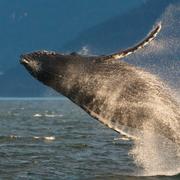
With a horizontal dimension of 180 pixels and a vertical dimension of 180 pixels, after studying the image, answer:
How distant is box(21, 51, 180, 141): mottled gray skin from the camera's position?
52.4 feet

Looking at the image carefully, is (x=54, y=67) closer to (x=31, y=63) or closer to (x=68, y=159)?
(x=31, y=63)

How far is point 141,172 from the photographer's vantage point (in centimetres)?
2002

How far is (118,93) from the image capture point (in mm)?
16125

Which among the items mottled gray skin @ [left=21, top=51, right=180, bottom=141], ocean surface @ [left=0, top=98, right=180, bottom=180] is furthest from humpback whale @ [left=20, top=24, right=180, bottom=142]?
ocean surface @ [left=0, top=98, right=180, bottom=180]

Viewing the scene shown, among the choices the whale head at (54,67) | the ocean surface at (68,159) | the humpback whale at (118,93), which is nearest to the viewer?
the humpback whale at (118,93)

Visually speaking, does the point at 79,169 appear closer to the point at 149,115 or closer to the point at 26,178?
the point at 26,178

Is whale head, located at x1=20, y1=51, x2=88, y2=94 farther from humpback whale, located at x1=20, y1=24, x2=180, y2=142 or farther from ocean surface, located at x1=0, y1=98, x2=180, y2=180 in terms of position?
ocean surface, located at x1=0, y1=98, x2=180, y2=180

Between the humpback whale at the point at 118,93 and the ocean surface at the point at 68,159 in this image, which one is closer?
the humpback whale at the point at 118,93

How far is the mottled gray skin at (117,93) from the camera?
52.4ft

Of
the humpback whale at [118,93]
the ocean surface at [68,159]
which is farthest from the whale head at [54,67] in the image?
the ocean surface at [68,159]

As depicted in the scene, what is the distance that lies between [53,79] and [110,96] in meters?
1.70

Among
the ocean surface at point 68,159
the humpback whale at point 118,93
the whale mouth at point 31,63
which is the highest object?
the whale mouth at point 31,63

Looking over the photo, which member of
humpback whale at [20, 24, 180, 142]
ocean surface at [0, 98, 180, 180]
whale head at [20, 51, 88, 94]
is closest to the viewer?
humpback whale at [20, 24, 180, 142]

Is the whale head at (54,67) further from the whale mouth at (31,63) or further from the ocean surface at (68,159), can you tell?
the ocean surface at (68,159)
